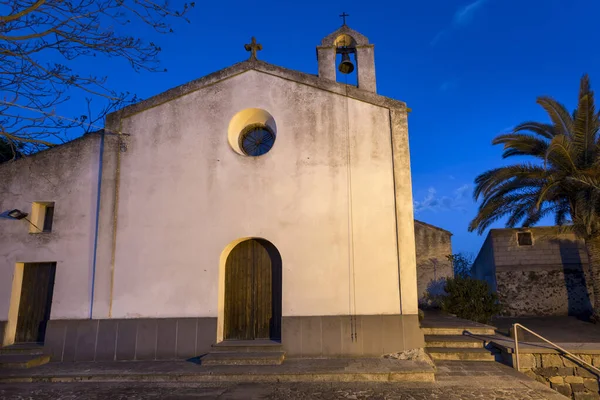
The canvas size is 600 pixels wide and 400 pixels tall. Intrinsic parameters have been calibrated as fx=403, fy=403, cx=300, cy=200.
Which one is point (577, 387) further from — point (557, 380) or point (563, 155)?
point (563, 155)

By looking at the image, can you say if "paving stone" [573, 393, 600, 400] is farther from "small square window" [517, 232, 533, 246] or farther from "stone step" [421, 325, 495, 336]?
"small square window" [517, 232, 533, 246]

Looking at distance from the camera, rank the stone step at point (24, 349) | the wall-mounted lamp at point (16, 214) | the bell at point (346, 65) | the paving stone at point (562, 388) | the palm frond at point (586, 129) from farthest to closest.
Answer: the palm frond at point (586, 129), the bell at point (346, 65), the wall-mounted lamp at point (16, 214), the stone step at point (24, 349), the paving stone at point (562, 388)

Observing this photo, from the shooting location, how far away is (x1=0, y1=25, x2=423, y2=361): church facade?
7.88m

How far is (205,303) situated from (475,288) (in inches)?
294

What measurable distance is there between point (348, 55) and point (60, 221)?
7.49 meters

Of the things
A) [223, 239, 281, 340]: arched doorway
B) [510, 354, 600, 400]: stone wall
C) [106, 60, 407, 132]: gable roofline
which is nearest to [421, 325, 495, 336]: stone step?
[510, 354, 600, 400]: stone wall

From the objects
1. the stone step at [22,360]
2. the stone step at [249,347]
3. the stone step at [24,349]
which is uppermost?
the stone step at [249,347]

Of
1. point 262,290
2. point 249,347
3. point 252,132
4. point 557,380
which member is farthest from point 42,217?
point 557,380

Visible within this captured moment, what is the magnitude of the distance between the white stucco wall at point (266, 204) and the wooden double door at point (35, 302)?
5.78 ft

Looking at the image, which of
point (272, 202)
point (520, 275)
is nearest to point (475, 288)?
point (520, 275)

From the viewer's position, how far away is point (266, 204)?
831 cm

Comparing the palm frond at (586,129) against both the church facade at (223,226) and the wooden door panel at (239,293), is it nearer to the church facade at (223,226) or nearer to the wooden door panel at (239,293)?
the church facade at (223,226)

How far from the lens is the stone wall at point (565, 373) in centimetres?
688

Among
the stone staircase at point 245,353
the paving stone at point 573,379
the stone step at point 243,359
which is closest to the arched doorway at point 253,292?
the stone staircase at point 245,353
